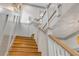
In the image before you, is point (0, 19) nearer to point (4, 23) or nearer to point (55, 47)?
point (4, 23)

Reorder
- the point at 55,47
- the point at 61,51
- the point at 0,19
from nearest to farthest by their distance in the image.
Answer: the point at 0,19 → the point at 61,51 → the point at 55,47

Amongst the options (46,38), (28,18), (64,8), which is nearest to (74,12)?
(64,8)

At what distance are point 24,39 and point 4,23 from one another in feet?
8.50

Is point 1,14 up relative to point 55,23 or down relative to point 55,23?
down

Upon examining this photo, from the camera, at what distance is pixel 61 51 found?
2025mm

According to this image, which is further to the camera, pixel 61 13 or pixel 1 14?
pixel 61 13

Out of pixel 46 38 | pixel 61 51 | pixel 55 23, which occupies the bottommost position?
pixel 61 51

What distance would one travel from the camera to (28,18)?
402 centimetres

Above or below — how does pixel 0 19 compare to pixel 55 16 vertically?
below

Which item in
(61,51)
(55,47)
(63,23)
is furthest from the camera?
(63,23)

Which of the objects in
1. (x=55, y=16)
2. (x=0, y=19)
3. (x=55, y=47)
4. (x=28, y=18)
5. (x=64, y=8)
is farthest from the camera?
(x=28, y=18)

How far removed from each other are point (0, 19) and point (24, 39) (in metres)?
2.66

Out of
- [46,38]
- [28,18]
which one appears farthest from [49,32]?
[28,18]

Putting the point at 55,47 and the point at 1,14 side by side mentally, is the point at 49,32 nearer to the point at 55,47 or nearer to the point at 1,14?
the point at 55,47
